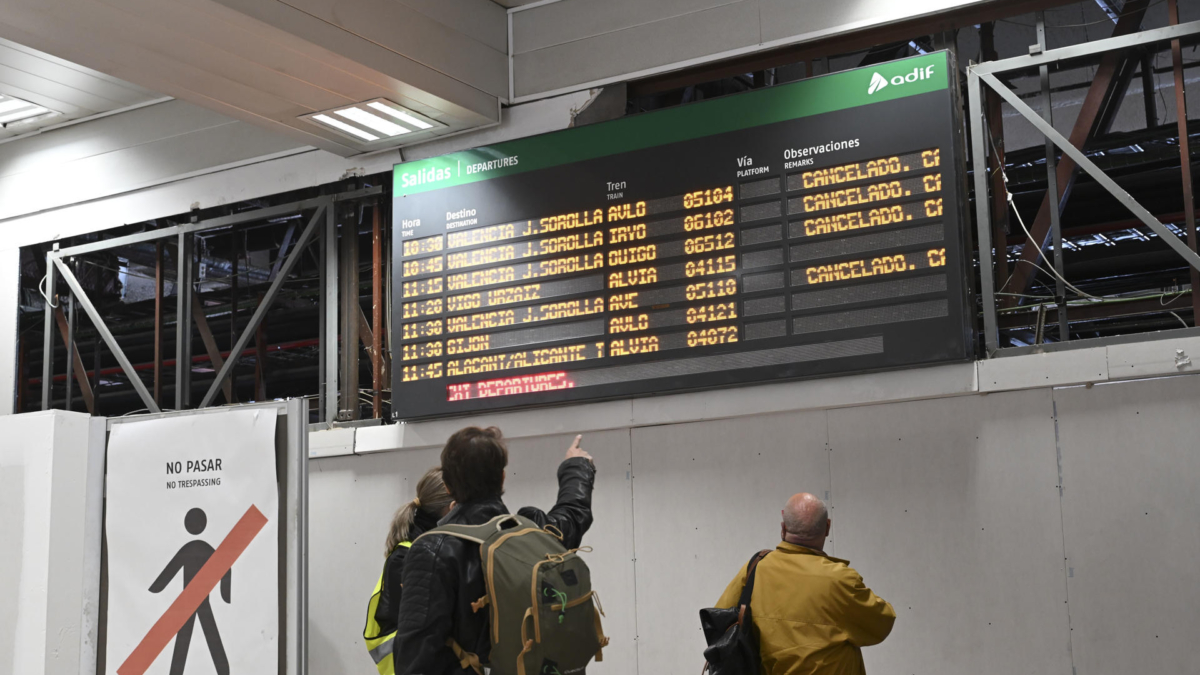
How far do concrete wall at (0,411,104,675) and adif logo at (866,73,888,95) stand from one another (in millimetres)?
3352

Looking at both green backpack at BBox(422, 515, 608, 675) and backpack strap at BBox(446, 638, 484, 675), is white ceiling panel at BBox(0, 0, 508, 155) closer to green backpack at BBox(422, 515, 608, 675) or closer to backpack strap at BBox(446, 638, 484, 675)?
green backpack at BBox(422, 515, 608, 675)

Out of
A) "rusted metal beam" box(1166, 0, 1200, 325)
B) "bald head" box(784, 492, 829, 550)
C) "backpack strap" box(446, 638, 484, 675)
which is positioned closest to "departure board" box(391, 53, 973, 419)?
"rusted metal beam" box(1166, 0, 1200, 325)

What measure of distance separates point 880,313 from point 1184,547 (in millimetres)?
1415

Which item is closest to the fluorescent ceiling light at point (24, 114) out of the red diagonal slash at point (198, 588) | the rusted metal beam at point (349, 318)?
the rusted metal beam at point (349, 318)

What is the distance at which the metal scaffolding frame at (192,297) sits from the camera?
249 inches

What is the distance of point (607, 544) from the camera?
17.7ft

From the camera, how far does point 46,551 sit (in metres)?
3.27

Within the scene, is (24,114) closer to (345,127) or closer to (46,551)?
(345,127)

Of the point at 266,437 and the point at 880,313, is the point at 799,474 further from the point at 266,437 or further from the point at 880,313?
the point at 266,437

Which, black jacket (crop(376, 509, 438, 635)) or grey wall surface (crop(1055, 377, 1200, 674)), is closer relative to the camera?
black jacket (crop(376, 509, 438, 635))

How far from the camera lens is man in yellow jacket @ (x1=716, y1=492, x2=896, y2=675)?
332 cm

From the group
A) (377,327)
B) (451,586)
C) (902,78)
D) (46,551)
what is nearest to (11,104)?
(377,327)

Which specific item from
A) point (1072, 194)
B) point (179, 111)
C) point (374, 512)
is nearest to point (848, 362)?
point (1072, 194)

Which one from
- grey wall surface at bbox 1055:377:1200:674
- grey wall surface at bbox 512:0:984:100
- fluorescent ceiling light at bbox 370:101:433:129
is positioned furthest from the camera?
fluorescent ceiling light at bbox 370:101:433:129
